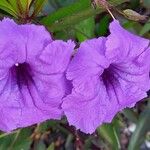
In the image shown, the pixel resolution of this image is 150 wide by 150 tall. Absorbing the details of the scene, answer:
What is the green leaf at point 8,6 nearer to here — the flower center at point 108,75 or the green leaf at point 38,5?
the green leaf at point 38,5

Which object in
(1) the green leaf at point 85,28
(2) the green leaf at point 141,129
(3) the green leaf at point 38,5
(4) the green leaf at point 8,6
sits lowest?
(2) the green leaf at point 141,129

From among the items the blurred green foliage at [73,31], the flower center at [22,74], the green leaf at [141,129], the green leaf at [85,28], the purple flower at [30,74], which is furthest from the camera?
the green leaf at [141,129]

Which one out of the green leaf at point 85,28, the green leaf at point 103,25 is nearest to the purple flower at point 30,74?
the green leaf at point 85,28

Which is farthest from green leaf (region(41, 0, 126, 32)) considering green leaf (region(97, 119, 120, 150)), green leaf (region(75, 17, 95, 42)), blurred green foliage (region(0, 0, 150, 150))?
green leaf (region(97, 119, 120, 150))

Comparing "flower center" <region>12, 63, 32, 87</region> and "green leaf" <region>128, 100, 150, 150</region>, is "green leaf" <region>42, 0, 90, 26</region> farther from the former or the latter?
"green leaf" <region>128, 100, 150, 150</region>

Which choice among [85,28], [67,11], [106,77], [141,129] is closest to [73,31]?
[85,28]

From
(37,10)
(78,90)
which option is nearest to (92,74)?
(78,90)

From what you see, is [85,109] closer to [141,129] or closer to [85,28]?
[85,28]

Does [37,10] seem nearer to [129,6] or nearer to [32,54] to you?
[32,54]
